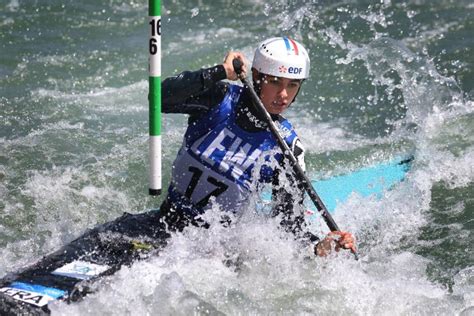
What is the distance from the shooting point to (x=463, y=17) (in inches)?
442

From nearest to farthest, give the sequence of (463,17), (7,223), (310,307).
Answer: (310,307), (7,223), (463,17)

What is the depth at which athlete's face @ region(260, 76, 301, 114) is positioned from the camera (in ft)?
16.1

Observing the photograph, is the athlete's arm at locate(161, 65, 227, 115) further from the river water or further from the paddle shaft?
the river water

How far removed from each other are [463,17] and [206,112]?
23.2 feet

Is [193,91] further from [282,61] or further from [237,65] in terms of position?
[282,61]

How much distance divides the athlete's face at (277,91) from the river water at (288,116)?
65 centimetres

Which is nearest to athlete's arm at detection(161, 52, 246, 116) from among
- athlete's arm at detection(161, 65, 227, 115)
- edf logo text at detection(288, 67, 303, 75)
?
athlete's arm at detection(161, 65, 227, 115)

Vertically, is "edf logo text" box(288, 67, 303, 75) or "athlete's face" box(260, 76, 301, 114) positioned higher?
"edf logo text" box(288, 67, 303, 75)

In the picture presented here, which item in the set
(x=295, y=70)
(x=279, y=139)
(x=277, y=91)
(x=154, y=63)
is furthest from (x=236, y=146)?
(x=154, y=63)

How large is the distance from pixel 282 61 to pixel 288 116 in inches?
165

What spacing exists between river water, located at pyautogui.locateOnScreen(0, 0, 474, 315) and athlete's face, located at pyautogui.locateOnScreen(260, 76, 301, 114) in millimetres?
647

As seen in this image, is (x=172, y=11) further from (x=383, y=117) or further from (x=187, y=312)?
(x=187, y=312)

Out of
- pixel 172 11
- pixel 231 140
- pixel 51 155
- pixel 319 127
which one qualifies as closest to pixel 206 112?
pixel 231 140

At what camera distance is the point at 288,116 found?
9016 millimetres
